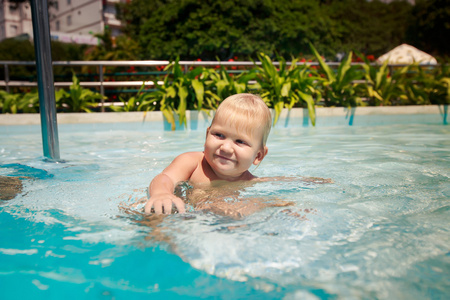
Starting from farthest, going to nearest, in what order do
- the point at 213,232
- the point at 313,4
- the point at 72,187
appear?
the point at 313,4, the point at 72,187, the point at 213,232

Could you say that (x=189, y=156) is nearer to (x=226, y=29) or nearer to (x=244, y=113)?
(x=244, y=113)

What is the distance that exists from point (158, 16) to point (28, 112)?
14.2 meters

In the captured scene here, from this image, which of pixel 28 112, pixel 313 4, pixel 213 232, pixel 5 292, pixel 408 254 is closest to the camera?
pixel 5 292

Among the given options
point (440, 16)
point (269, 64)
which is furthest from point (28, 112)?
point (440, 16)

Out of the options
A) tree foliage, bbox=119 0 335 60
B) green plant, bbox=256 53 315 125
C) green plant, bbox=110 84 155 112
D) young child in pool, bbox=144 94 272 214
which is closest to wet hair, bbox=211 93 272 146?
young child in pool, bbox=144 94 272 214

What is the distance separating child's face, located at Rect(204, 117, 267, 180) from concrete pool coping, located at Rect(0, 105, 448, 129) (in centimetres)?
412

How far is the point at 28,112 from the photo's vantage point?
6.77 metres

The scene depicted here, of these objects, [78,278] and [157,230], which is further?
[157,230]

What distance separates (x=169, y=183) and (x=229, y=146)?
16.3 inches

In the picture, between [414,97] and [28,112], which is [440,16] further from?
[28,112]

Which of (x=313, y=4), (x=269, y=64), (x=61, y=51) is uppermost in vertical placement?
(x=313, y=4)

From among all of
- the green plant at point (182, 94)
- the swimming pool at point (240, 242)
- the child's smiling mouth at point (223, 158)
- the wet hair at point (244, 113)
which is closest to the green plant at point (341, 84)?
the green plant at point (182, 94)

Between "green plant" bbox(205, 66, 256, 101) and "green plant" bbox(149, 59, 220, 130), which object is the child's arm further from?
"green plant" bbox(205, 66, 256, 101)

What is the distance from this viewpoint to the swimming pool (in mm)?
1387
